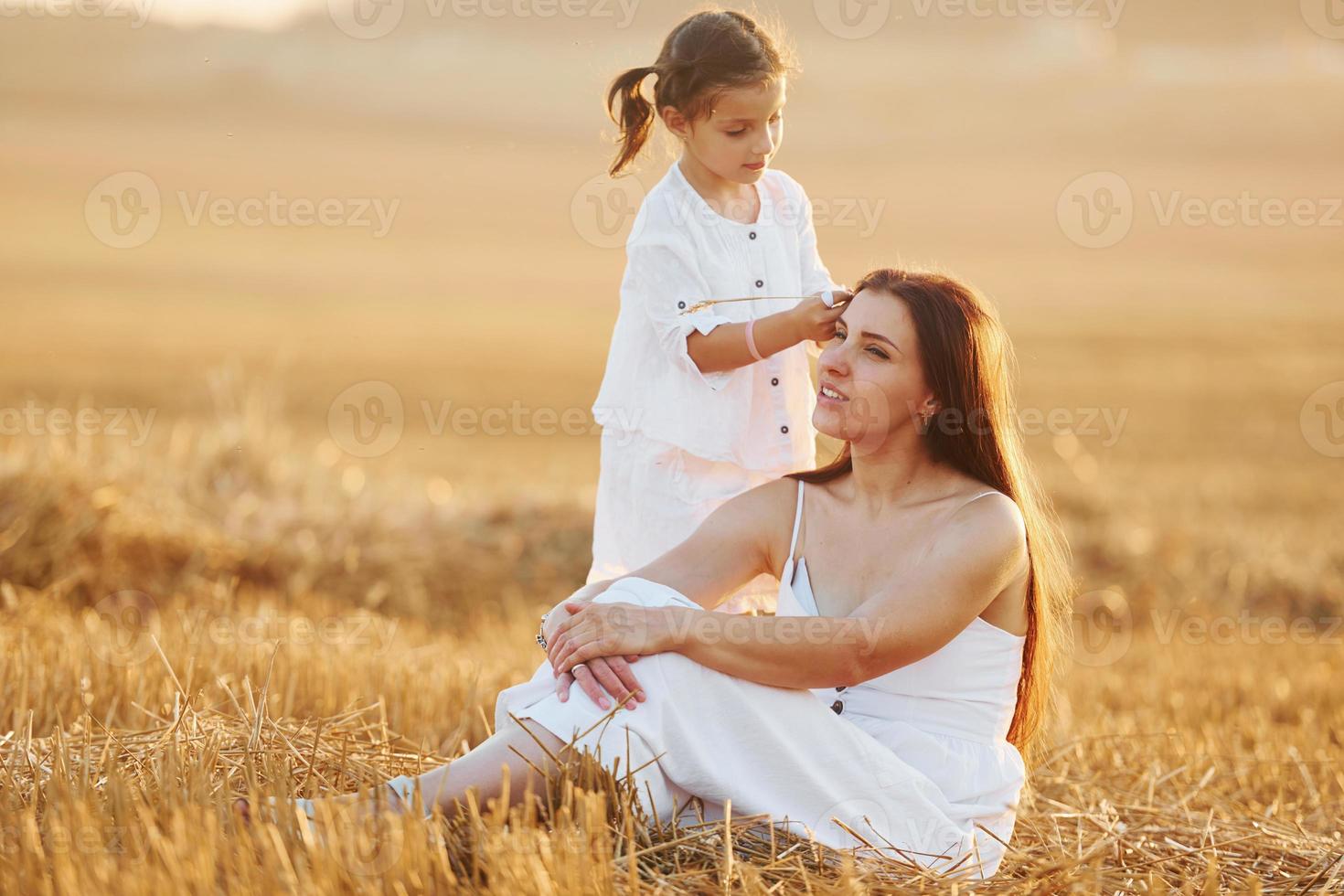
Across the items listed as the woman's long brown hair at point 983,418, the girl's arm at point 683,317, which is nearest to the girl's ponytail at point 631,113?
the girl's arm at point 683,317

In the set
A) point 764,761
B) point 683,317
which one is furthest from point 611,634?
point 683,317

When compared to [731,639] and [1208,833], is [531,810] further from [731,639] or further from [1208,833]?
[1208,833]

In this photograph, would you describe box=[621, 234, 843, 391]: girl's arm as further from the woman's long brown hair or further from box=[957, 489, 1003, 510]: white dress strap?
box=[957, 489, 1003, 510]: white dress strap

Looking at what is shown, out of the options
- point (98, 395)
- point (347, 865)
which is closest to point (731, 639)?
point (347, 865)

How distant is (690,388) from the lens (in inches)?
162

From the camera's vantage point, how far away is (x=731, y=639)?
3.09 metres

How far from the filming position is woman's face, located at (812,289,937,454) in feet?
11.3

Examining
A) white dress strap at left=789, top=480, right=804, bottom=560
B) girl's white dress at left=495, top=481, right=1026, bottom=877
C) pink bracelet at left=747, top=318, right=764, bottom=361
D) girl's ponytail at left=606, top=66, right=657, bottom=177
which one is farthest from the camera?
girl's ponytail at left=606, top=66, right=657, bottom=177

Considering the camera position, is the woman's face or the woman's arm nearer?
the woman's arm

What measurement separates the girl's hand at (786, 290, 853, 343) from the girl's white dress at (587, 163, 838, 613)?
33cm

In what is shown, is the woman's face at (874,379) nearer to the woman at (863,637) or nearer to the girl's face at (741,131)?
the woman at (863,637)

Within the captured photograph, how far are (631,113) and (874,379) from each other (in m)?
1.40

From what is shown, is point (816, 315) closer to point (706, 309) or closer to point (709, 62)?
point (706, 309)

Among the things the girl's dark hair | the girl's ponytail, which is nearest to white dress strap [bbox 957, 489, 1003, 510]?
the girl's dark hair
